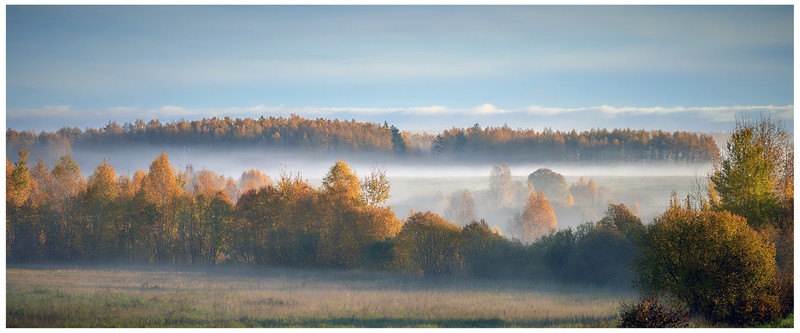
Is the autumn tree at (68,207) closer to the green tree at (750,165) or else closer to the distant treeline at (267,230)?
the distant treeline at (267,230)

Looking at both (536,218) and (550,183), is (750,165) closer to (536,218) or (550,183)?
(550,183)

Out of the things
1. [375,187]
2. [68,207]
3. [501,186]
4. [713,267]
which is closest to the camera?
[713,267]

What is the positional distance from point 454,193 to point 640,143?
10025mm

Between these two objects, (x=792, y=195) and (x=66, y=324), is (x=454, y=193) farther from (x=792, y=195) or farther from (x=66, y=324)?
(x=66, y=324)

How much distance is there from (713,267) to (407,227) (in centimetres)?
1285

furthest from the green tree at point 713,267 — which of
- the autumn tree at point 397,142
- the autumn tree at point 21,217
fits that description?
the autumn tree at point 21,217

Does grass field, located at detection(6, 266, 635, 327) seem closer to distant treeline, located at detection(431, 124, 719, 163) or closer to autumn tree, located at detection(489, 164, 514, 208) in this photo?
distant treeline, located at detection(431, 124, 719, 163)

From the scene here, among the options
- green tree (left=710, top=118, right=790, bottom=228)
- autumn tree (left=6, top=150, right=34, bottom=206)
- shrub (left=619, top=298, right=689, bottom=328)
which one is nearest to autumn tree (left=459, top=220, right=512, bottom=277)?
shrub (left=619, top=298, right=689, bottom=328)

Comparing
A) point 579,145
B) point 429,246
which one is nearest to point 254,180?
point 429,246

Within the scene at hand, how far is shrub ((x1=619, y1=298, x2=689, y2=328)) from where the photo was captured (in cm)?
2731

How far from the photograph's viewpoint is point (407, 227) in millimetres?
36219

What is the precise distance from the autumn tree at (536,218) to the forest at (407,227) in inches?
132
